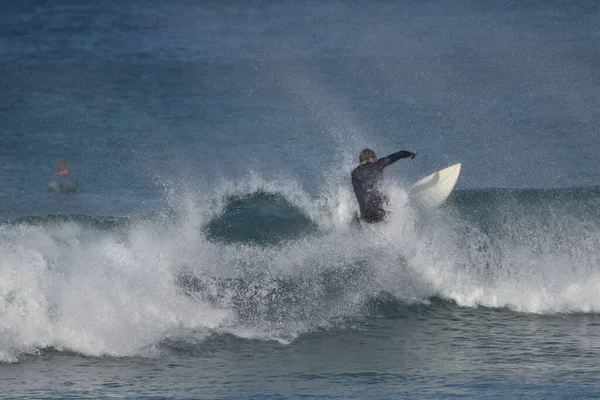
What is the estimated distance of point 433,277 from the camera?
51.7ft

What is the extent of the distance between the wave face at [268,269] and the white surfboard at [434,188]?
233 mm

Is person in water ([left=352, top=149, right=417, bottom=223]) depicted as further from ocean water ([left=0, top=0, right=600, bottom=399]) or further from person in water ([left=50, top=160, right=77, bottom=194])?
person in water ([left=50, top=160, right=77, bottom=194])

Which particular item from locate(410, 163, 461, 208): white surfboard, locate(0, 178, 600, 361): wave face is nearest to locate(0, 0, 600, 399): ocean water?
locate(0, 178, 600, 361): wave face

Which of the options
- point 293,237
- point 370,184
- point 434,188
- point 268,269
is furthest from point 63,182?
point 370,184

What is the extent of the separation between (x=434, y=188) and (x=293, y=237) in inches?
89.9

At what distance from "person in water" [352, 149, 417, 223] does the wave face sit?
257 mm

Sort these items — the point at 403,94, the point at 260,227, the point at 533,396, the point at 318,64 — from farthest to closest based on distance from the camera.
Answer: the point at 318,64, the point at 403,94, the point at 260,227, the point at 533,396

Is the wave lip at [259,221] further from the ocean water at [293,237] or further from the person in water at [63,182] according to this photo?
the person in water at [63,182]

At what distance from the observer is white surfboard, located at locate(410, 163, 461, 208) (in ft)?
57.9

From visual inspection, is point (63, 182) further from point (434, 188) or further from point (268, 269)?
point (268, 269)

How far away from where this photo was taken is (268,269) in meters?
15.9

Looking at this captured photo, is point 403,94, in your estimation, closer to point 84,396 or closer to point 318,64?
point 318,64

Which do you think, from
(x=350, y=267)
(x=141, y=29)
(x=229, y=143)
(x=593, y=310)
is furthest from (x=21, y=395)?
(x=141, y=29)

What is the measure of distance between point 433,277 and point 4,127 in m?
21.8
